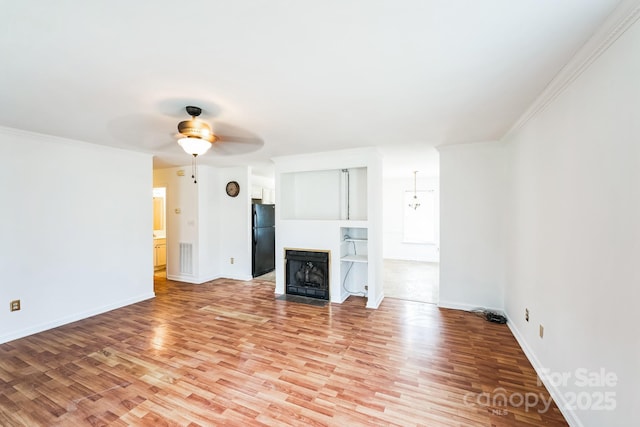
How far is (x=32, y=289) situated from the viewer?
3172 mm

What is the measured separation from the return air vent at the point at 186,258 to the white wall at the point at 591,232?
551 cm

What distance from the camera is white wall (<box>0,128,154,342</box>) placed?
304 cm

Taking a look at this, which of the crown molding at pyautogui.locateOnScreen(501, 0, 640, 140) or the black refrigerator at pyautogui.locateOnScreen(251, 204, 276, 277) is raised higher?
the crown molding at pyautogui.locateOnScreen(501, 0, 640, 140)

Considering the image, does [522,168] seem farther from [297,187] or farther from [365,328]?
[297,187]

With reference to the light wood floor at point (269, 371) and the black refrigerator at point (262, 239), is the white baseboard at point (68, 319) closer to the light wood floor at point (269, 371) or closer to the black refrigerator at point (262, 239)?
the light wood floor at point (269, 371)

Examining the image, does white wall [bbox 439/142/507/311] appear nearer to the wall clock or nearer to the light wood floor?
the light wood floor

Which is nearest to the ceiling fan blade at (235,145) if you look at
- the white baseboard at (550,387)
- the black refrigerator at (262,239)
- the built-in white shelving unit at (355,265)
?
the black refrigerator at (262,239)

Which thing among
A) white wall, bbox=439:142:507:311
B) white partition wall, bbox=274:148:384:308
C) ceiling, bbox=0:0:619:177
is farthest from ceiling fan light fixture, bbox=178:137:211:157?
white wall, bbox=439:142:507:311

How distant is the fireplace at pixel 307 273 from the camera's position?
4.27 meters

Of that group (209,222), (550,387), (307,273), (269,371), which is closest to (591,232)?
(550,387)

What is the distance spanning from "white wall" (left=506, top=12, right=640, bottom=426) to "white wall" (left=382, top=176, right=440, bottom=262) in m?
5.19

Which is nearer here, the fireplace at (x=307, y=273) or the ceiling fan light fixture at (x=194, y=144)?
the ceiling fan light fixture at (x=194, y=144)

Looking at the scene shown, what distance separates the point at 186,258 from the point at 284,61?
492 centimetres

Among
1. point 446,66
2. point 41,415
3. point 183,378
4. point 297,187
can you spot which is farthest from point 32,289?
point 446,66
